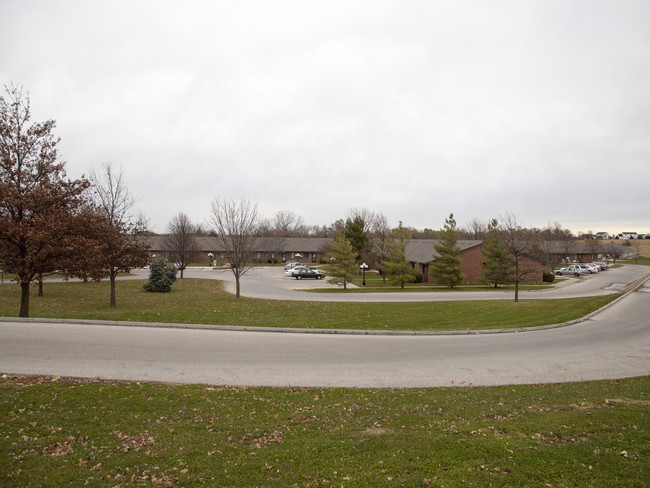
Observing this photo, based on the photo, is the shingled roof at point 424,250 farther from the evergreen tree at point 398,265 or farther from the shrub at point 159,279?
the shrub at point 159,279

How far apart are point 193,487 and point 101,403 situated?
144 inches

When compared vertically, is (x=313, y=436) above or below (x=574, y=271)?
below

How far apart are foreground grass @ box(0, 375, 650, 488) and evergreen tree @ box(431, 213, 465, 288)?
29392 millimetres

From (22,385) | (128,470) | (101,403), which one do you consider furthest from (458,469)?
(22,385)

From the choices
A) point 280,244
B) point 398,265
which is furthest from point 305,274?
point 280,244

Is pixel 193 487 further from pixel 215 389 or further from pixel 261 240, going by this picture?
pixel 261 240

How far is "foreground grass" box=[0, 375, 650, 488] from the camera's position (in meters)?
4.67

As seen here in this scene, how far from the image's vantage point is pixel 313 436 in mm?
5934

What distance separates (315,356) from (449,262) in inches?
1142

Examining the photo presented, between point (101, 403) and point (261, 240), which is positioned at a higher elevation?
point (261, 240)

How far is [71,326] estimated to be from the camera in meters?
14.2

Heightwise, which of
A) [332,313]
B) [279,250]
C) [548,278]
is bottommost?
[332,313]

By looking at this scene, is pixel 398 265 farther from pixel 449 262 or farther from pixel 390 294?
pixel 390 294

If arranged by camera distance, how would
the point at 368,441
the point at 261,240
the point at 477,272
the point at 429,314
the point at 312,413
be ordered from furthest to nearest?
the point at 261,240, the point at 477,272, the point at 429,314, the point at 312,413, the point at 368,441
